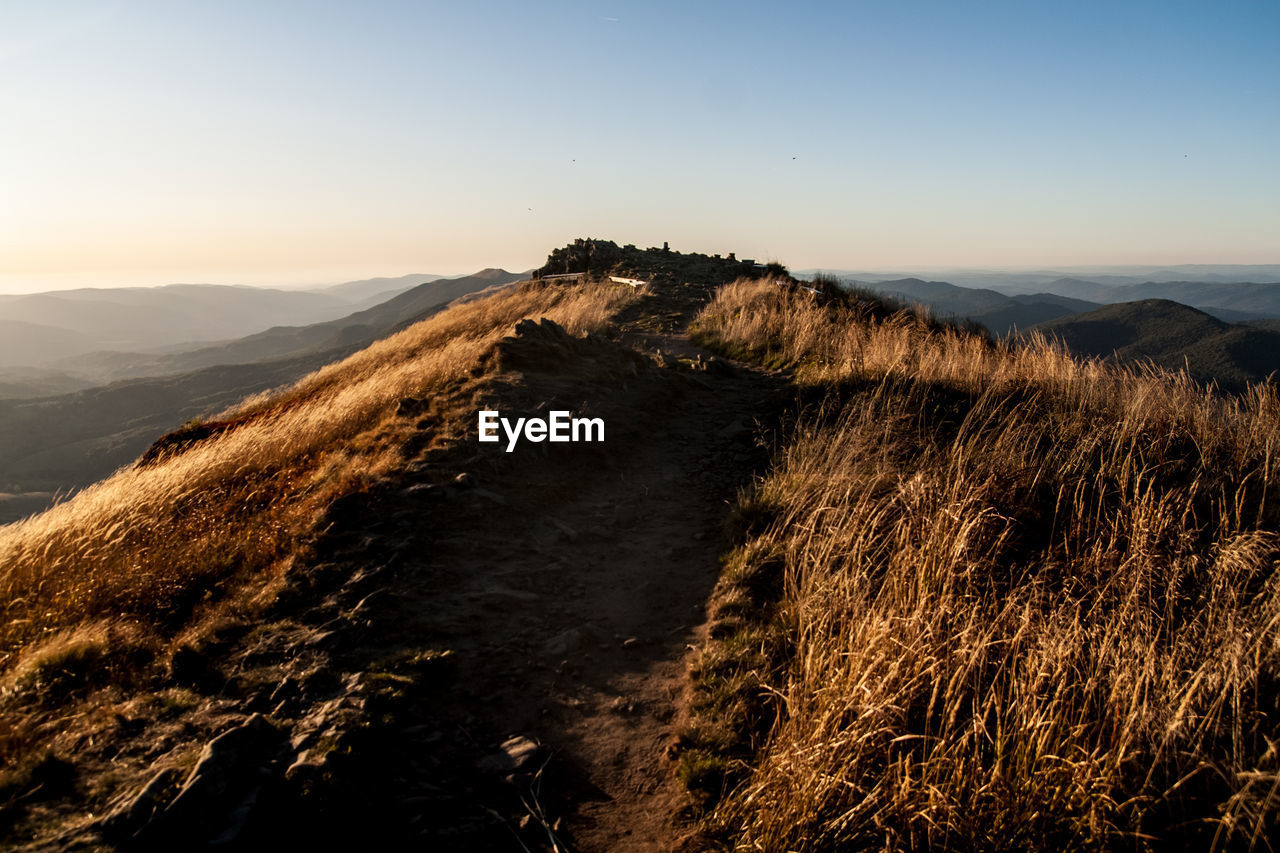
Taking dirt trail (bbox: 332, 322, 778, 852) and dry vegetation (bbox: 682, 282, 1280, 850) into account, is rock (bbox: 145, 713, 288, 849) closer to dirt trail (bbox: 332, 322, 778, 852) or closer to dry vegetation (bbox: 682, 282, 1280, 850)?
dirt trail (bbox: 332, 322, 778, 852)

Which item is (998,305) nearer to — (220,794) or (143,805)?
(220,794)

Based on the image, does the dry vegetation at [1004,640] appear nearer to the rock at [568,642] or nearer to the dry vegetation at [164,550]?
the rock at [568,642]

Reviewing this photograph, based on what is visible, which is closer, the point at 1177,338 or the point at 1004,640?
the point at 1004,640

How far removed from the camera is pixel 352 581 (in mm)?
4949

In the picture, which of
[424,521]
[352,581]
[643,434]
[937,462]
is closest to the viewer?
[352,581]

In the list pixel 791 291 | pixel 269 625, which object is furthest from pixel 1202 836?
pixel 791 291

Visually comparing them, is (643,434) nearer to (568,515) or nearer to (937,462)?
(568,515)

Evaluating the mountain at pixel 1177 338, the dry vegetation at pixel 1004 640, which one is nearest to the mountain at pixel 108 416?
the mountain at pixel 1177 338

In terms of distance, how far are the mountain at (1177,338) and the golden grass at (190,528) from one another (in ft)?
103

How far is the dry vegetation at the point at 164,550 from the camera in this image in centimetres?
414

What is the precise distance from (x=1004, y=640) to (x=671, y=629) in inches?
88.6

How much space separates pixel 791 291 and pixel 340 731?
15836 mm

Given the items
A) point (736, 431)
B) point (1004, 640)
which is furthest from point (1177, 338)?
point (1004, 640)

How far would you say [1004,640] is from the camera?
3.18 meters
